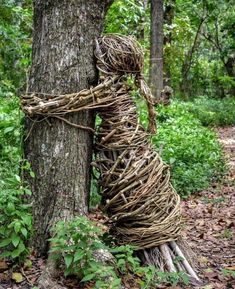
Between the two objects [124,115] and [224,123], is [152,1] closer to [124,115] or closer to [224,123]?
[224,123]

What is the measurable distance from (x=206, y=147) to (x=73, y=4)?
528cm

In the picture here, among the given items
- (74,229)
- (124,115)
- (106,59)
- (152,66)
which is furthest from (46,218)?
(152,66)

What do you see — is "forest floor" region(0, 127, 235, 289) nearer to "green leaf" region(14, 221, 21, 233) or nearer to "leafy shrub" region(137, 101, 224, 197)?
"leafy shrub" region(137, 101, 224, 197)

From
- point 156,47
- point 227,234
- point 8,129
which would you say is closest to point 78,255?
point 8,129

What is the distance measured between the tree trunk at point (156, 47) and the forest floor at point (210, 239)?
4.87 metres

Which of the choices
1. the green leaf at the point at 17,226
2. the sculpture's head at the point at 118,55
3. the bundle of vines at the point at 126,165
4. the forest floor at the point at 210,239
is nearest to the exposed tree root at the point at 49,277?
the forest floor at the point at 210,239

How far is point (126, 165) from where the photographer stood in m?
3.17

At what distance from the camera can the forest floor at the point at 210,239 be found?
2918 millimetres

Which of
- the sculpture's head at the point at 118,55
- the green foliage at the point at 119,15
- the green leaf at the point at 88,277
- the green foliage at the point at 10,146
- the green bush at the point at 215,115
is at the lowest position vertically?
the green bush at the point at 215,115

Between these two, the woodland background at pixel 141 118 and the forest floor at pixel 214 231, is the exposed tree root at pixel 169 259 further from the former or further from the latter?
the woodland background at pixel 141 118

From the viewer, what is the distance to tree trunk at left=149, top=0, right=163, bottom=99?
11312 millimetres

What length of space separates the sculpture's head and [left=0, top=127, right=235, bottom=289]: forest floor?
140 centimetres

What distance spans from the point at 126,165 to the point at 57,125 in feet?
1.78

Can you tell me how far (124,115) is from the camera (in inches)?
128
